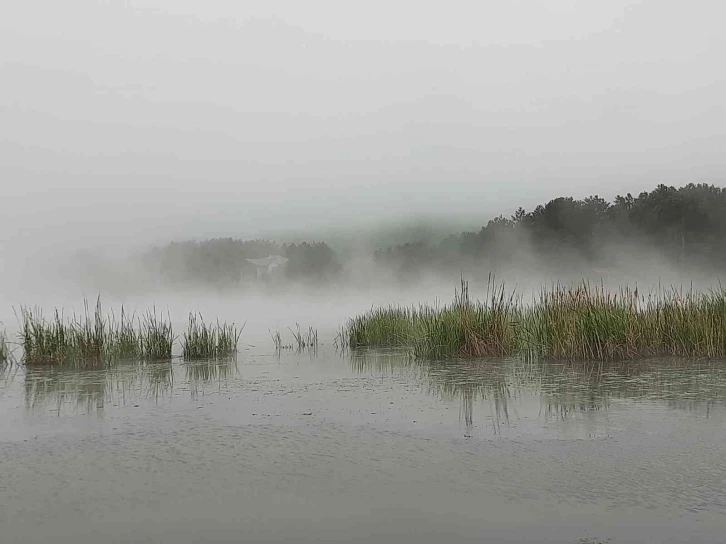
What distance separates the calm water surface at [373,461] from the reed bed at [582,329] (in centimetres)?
136

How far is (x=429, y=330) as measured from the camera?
7762 millimetres

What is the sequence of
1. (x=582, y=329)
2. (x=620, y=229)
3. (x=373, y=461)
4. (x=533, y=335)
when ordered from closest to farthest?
(x=373, y=461) < (x=582, y=329) < (x=533, y=335) < (x=620, y=229)

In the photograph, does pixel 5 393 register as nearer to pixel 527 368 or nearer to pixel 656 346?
pixel 527 368

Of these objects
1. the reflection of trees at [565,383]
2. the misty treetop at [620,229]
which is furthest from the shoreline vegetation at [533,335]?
the misty treetop at [620,229]

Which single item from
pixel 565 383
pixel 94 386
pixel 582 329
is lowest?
pixel 565 383

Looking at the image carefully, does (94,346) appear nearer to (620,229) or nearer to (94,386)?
(94,386)

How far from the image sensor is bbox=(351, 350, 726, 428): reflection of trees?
4227 mm

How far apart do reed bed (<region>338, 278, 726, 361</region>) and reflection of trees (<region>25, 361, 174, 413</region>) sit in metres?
3.35

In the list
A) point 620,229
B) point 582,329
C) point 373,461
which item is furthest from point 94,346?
point 620,229

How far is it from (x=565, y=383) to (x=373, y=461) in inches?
107

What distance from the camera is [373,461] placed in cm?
307

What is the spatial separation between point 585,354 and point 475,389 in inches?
96.1

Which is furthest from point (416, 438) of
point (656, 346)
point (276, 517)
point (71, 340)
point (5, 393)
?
point (71, 340)

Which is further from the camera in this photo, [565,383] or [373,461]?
[565,383]
